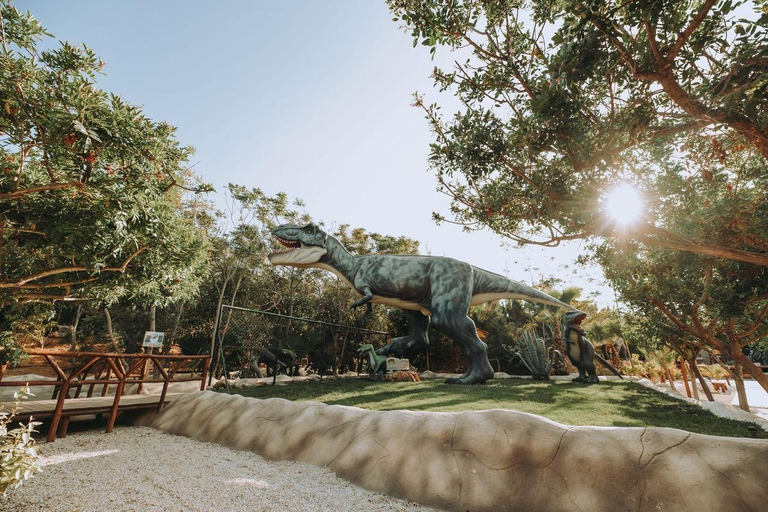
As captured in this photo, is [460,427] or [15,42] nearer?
[460,427]

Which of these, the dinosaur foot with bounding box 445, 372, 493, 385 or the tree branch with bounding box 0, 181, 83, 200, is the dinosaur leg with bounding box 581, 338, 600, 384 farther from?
the tree branch with bounding box 0, 181, 83, 200

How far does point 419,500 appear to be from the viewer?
3.06m

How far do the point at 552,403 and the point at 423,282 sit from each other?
372 cm

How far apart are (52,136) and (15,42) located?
1397 millimetres

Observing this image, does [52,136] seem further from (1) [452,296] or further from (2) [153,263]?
(1) [452,296]

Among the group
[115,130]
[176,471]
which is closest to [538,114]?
[115,130]

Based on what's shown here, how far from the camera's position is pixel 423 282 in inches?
331

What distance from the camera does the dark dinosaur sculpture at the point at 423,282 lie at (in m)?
7.85

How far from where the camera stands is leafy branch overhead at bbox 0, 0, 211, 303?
3.53 m

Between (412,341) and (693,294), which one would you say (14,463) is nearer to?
(412,341)

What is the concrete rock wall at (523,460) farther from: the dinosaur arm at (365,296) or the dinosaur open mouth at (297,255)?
the dinosaur open mouth at (297,255)

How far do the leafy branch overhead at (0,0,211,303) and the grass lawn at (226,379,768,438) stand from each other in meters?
2.93

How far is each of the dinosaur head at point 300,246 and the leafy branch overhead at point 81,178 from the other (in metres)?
2.97

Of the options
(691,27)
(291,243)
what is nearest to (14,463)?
(691,27)
